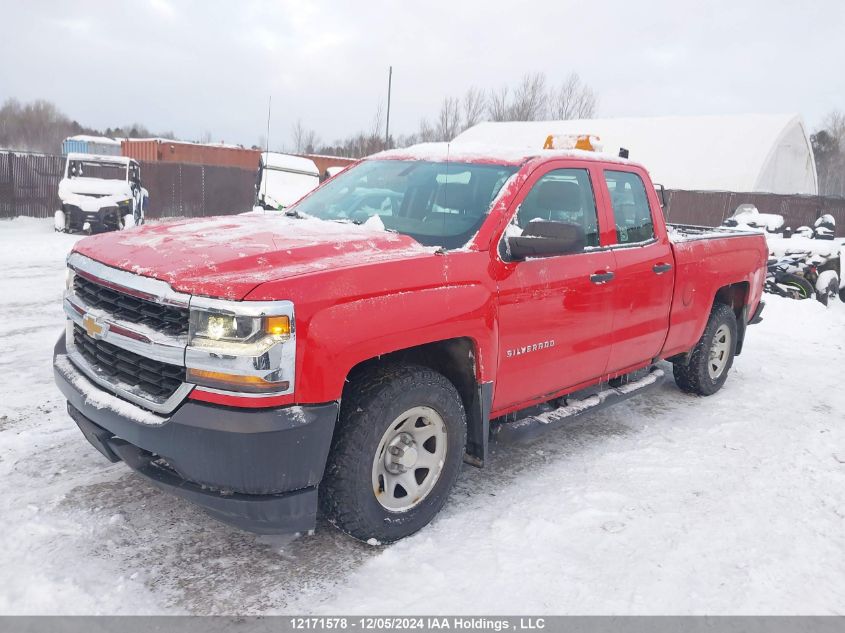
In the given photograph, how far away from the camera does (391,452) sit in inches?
122

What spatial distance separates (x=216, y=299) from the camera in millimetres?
2531

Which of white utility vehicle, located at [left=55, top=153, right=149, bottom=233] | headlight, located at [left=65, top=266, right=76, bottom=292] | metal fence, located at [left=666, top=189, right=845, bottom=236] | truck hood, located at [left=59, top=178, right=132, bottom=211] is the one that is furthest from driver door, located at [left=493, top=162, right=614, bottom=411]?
metal fence, located at [left=666, top=189, right=845, bottom=236]

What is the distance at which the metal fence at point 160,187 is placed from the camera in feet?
63.5

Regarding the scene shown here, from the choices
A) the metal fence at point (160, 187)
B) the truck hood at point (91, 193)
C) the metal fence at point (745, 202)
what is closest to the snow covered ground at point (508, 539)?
the truck hood at point (91, 193)

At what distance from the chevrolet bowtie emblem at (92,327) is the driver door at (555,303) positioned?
1873 mm

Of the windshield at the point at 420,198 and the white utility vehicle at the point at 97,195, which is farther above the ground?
the windshield at the point at 420,198

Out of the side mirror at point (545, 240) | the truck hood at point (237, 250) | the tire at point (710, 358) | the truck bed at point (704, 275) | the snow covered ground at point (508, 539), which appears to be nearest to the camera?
the truck hood at point (237, 250)

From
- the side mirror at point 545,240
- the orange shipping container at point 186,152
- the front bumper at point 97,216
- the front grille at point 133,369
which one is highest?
the orange shipping container at point 186,152

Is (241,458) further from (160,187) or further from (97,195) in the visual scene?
(160,187)

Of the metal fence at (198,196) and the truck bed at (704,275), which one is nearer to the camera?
the truck bed at (704,275)

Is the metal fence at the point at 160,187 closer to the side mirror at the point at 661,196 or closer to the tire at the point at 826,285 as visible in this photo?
the side mirror at the point at 661,196

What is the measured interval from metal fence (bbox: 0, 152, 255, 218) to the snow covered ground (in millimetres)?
17406

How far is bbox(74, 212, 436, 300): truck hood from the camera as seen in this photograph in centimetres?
263

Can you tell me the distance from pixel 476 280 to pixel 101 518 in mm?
2158
